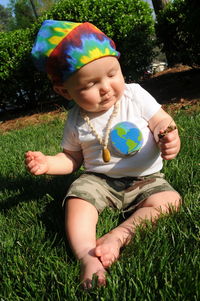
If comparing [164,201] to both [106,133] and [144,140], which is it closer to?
[144,140]

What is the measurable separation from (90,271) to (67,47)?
1198mm

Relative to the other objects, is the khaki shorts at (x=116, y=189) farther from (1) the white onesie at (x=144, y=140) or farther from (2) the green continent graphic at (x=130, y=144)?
(2) the green continent graphic at (x=130, y=144)

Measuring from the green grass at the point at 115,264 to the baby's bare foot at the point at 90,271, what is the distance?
0.03 m

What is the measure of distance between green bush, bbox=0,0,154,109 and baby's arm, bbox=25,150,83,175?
517 cm

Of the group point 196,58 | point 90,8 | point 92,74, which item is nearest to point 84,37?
point 92,74

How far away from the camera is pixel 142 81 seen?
→ 894cm

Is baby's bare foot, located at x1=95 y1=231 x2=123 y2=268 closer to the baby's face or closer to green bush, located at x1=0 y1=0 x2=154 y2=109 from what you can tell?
the baby's face

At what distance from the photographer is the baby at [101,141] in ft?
6.50

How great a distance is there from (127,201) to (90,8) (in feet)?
20.1

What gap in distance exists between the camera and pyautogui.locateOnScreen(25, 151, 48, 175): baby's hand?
7.17 ft

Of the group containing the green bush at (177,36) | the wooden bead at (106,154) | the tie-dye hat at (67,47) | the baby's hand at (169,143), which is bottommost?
the green bush at (177,36)

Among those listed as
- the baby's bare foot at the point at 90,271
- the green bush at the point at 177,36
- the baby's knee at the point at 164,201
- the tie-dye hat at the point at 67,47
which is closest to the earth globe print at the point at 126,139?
the baby's knee at the point at 164,201

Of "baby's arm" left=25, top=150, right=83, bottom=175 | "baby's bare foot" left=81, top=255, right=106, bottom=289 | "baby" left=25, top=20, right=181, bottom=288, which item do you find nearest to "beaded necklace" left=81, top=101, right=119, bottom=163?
"baby" left=25, top=20, right=181, bottom=288

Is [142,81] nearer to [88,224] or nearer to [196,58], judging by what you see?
[196,58]
